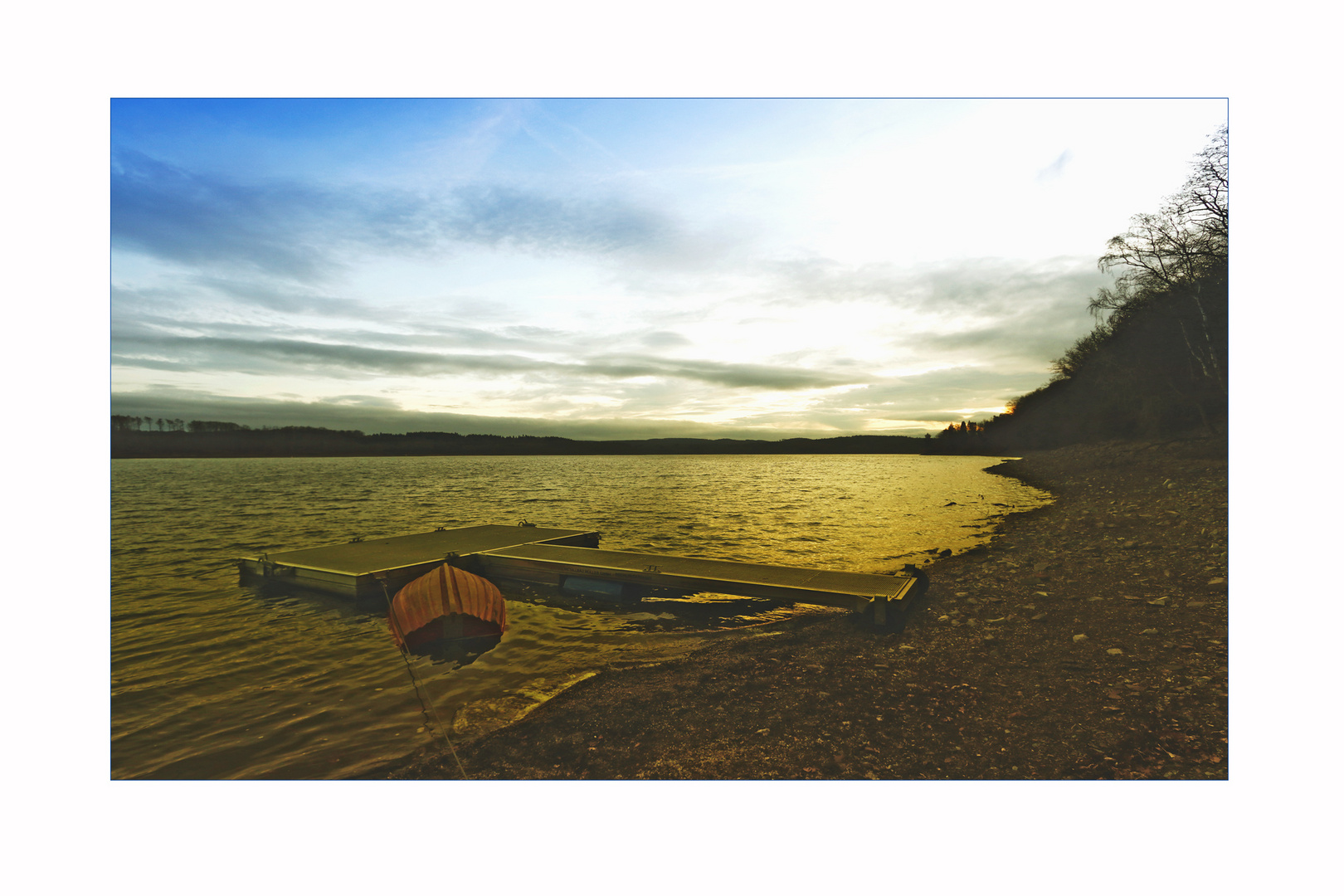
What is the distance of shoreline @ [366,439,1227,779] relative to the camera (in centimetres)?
430

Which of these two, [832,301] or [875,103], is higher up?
[875,103]

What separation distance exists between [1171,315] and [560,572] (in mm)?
Result: 12808

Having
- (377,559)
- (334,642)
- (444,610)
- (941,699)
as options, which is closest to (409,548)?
(377,559)

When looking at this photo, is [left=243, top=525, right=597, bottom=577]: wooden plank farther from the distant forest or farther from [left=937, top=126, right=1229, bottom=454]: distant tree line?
[left=937, top=126, right=1229, bottom=454]: distant tree line

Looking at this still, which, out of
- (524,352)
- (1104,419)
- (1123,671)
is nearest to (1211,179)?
(1123,671)

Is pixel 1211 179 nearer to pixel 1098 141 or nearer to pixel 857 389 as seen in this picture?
pixel 1098 141

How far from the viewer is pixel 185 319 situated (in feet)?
29.8

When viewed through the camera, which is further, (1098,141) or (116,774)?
(1098,141)

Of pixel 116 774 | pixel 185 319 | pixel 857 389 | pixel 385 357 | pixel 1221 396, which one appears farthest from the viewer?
pixel 385 357

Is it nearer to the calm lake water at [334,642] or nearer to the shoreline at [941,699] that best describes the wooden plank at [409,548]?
the calm lake water at [334,642]

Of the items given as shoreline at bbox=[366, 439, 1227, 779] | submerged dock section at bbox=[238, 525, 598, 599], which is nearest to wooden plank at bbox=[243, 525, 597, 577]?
submerged dock section at bbox=[238, 525, 598, 599]
